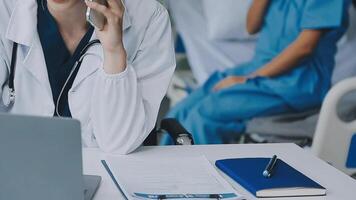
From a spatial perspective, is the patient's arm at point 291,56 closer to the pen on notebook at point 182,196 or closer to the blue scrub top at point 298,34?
the blue scrub top at point 298,34

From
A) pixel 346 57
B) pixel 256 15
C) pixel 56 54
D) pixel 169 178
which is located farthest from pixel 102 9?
pixel 346 57

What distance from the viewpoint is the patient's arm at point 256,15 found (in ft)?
10.4

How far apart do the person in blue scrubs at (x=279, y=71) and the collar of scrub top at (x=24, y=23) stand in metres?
1.49

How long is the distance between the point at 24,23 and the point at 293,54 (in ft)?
5.60

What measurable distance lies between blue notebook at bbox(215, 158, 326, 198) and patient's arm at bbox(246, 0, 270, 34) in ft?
5.88

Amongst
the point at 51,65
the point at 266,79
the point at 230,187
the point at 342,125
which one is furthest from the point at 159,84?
the point at 266,79

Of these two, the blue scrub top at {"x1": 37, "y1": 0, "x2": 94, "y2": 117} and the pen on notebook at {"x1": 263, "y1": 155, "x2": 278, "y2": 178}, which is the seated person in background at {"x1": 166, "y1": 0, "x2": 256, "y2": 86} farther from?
the pen on notebook at {"x1": 263, "y1": 155, "x2": 278, "y2": 178}

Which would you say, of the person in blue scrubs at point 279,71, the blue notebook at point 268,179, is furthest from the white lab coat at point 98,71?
the person in blue scrubs at point 279,71

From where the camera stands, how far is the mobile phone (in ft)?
4.68

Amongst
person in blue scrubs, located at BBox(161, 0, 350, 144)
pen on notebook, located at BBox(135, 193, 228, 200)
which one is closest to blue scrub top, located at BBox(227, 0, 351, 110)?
person in blue scrubs, located at BBox(161, 0, 350, 144)

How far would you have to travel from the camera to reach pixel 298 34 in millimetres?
3004

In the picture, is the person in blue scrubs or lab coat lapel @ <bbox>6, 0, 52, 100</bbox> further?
the person in blue scrubs

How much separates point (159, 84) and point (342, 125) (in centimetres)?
92

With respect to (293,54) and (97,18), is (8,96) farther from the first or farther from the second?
(293,54)
